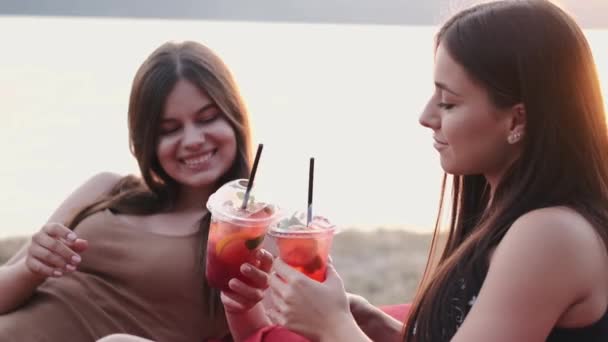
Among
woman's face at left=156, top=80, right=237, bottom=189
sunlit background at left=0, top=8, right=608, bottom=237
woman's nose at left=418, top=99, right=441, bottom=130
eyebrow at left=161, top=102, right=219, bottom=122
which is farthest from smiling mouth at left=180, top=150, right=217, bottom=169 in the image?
sunlit background at left=0, top=8, right=608, bottom=237

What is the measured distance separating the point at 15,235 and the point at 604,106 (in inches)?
151

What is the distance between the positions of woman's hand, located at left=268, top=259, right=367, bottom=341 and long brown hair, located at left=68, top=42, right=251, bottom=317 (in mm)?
651

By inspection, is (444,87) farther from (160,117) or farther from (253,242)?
(160,117)

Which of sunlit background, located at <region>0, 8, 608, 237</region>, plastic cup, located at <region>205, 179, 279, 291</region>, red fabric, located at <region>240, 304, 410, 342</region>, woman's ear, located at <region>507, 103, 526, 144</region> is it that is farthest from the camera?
sunlit background, located at <region>0, 8, 608, 237</region>

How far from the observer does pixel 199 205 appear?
237cm

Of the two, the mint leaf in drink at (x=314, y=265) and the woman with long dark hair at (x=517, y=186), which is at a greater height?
the woman with long dark hair at (x=517, y=186)

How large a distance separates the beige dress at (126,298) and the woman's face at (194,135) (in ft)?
0.56

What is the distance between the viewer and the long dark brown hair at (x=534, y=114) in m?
1.50

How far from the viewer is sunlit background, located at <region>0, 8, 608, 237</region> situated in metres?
5.68

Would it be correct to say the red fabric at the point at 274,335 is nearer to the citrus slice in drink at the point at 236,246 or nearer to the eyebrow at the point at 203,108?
the citrus slice in drink at the point at 236,246

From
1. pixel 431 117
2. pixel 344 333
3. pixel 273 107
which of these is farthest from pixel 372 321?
pixel 273 107

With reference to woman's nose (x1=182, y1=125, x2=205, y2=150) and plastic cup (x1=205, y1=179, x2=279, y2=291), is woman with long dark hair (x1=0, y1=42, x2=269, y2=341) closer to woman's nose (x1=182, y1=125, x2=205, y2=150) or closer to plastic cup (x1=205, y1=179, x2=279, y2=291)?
woman's nose (x1=182, y1=125, x2=205, y2=150)

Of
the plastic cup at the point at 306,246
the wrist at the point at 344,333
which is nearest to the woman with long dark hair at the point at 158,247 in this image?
the plastic cup at the point at 306,246

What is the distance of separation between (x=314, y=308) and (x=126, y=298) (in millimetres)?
824
